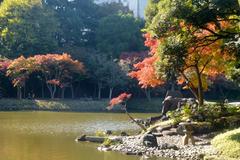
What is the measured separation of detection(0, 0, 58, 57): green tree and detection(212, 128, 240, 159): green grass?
35131mm

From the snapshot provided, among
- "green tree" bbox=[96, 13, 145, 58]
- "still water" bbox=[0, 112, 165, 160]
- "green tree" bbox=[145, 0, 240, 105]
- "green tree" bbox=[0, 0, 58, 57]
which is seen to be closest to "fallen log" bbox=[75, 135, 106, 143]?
"still water" bbox=[0, 112, 165, 160]

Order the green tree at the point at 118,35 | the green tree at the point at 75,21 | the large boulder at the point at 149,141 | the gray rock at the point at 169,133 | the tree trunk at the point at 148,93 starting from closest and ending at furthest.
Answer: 1. the large boulder at the point at 149,141
2. the gray rock at the point at 169,133
3. the tree trunk at the point at 148,93
4. the green tree at the point at 118,35
5. the green tree at the point at 75,21

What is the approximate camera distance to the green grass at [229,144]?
13672 mm

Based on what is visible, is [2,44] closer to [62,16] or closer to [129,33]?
[62,16]

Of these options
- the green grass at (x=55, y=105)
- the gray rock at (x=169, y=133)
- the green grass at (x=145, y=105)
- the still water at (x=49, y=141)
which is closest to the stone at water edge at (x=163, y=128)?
the gray rock at (x=169, y=133)

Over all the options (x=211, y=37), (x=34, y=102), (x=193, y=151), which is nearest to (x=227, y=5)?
(x=211, y=37)

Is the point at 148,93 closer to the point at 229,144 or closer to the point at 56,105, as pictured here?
the point at 56,105

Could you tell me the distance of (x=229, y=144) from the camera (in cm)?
1431

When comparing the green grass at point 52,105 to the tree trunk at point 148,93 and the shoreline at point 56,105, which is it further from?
the tree trunk at point 148,93

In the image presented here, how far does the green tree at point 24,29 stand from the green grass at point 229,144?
35131mm

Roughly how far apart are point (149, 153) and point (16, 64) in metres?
28.5

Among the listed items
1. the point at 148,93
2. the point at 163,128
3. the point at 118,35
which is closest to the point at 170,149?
the point at 163,128

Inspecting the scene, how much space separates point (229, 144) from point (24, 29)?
37551mm

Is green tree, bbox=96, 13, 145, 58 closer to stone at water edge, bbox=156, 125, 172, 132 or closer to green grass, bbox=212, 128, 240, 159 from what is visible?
stone at water edge, bbox=156, 125, 172, 132
